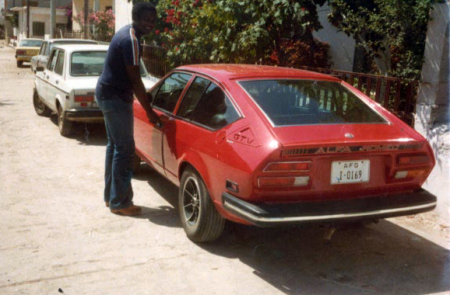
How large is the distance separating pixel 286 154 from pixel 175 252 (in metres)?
1.42

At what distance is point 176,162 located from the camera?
16.1 feet

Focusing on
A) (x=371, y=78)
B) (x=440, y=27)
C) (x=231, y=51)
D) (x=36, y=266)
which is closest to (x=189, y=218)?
(x=36, y=266)

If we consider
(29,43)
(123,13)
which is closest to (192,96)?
(123,13)

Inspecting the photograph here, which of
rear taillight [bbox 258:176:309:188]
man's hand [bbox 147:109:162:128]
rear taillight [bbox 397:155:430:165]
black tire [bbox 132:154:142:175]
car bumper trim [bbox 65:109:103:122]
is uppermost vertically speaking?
→ man's hand [bbox 147:109:162:128]

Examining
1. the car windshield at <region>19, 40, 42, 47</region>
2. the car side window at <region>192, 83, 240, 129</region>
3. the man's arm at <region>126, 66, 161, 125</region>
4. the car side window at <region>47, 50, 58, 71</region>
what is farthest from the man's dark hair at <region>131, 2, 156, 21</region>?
the car windshield at <region>19, 40, 42, 47</region>

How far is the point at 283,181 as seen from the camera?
373cm

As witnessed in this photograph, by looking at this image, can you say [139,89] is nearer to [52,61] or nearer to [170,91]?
[170,91]

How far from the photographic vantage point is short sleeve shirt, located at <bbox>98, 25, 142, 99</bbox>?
5055 millimetres

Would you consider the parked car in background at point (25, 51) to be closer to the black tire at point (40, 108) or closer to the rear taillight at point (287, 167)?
the black tire at point (40, 108)

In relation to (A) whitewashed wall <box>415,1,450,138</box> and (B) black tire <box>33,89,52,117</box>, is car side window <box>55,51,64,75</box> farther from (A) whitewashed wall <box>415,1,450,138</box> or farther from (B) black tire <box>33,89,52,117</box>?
(A) whitewashed wall <box>415,1,450,138</box>

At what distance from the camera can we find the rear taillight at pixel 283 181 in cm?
371

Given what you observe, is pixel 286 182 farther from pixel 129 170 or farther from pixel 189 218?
pixel 129 170

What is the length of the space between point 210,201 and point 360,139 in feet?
4.31

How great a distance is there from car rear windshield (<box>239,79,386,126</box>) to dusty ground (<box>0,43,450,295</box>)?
121cm
